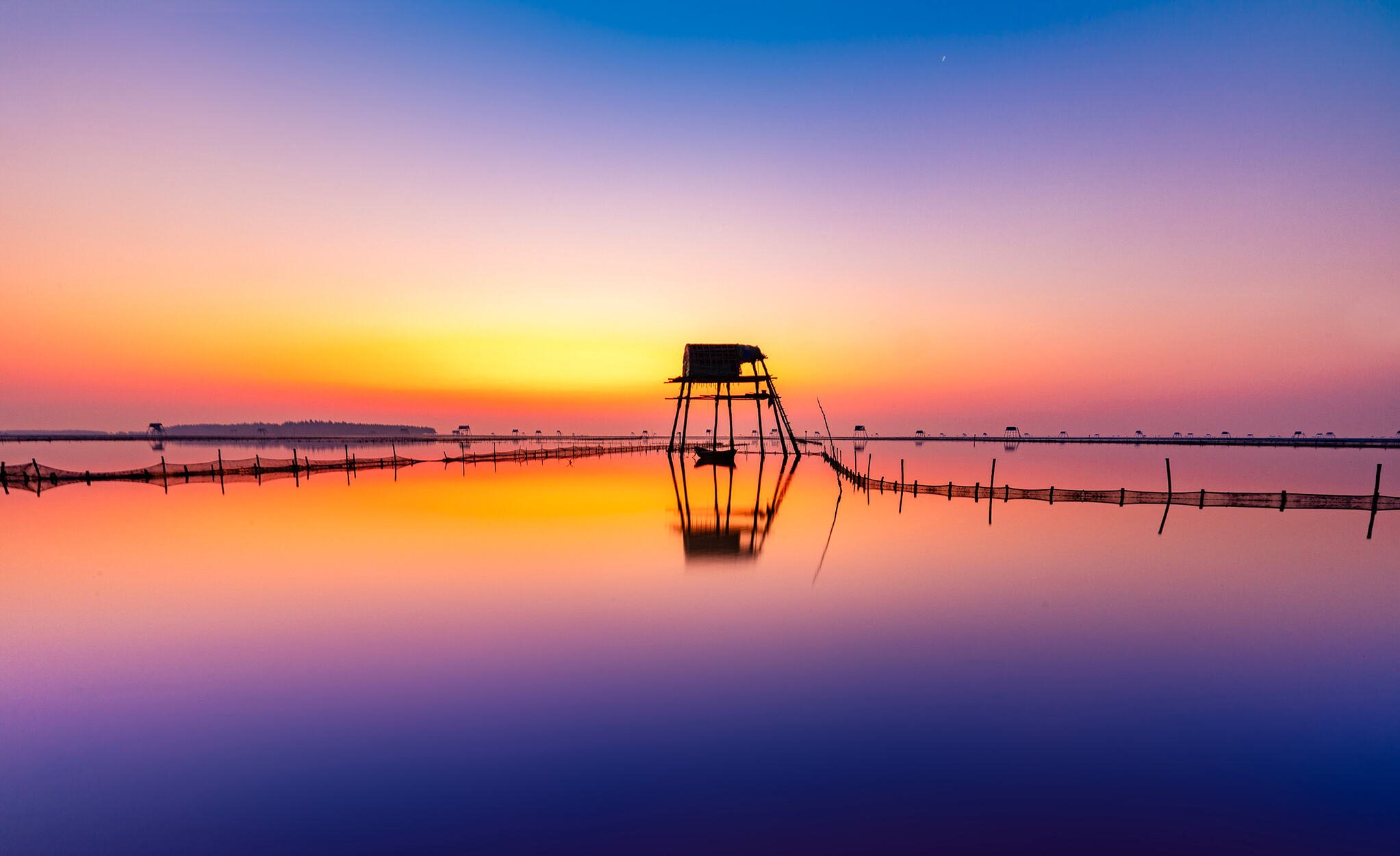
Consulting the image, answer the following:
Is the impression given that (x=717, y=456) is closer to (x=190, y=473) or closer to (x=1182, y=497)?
Answer: (x=1182, y=497)

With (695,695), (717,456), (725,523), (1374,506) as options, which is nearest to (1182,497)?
(1374,506)

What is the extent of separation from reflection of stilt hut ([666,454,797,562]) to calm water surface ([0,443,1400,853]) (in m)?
0.44

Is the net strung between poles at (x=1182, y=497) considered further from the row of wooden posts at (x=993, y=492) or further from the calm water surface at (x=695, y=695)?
the calm water surface at (x=695, y=695)

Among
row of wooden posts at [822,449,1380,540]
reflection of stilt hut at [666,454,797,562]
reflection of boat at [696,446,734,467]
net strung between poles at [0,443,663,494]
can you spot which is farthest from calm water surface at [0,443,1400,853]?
reflection of boat at [696,446,734,467]

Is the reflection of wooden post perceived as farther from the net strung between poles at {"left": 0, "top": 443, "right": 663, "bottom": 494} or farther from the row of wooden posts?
the net strung between poles at {"left": 0, "top": 443, "right": 663, "bottom": 494}

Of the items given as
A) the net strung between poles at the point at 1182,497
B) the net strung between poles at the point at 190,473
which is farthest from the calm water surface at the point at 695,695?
the net strung between poles at the point at 190,473

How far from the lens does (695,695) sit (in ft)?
35.4

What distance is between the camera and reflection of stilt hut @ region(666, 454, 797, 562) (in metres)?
22.7

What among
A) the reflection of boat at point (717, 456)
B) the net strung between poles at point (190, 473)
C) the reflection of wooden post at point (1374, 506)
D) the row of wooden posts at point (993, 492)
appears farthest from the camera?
the reflection of boat at point (717, 456)

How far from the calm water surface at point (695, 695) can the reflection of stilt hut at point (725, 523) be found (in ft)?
1.45

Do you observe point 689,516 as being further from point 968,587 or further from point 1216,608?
point 1216,608

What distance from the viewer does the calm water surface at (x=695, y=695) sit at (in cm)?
733

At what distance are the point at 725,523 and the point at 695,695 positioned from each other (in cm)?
1811

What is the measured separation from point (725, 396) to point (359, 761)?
174 feet
